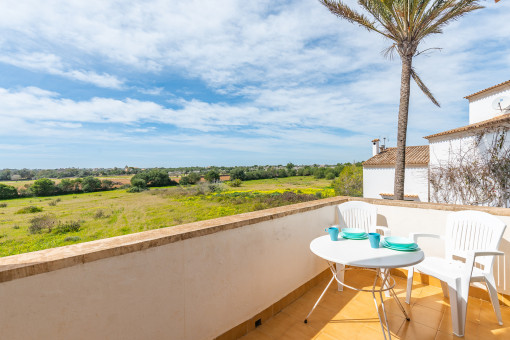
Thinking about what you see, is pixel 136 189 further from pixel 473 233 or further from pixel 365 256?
pixel 473 233

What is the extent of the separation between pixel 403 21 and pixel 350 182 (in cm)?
2578

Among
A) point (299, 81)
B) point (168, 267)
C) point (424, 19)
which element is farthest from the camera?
point (299, 81)

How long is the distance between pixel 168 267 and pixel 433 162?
14665 millimetres

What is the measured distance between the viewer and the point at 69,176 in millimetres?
24109

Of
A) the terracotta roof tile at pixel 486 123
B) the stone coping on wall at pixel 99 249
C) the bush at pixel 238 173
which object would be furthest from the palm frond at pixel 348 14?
the bush at pixel 238 173

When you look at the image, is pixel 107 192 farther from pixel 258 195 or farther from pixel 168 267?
pixel 168 267

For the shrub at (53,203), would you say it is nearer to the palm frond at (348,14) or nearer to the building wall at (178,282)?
the palm frond at (348,14)

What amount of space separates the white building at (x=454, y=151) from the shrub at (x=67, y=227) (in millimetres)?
32936

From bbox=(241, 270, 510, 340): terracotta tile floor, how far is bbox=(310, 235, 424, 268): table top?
0.68 metres

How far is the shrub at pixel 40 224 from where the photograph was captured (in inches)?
1083

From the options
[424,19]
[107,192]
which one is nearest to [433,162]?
[424,19]

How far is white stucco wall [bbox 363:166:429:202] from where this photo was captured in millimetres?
15164

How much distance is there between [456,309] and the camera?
191 cm

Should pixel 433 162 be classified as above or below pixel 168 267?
above
